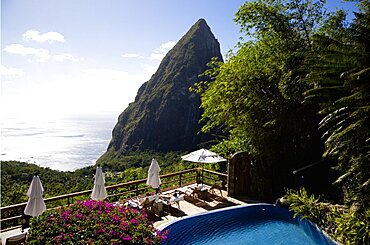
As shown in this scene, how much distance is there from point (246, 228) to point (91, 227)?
17.4 feet

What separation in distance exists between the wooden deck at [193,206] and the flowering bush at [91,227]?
10.9ft

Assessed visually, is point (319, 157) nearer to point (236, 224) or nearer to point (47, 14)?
point (236, 224)

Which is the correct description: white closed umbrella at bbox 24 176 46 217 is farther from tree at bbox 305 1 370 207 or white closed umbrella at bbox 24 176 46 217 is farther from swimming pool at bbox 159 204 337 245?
tree at bbox 305 1 370 207

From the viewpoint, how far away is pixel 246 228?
8250mm

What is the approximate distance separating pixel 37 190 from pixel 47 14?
433 cm

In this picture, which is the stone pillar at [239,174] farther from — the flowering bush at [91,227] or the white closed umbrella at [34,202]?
the white closed umbrella at [34,202]

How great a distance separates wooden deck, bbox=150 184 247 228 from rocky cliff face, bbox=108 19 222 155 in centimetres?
3662

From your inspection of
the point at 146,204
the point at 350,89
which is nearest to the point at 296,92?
the point at 350,89

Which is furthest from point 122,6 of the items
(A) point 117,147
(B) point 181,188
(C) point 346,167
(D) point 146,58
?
(A) point 117,147

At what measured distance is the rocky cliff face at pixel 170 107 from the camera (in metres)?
54.5

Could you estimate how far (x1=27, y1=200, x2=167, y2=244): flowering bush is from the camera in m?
4.13

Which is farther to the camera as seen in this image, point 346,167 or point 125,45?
point 125,45

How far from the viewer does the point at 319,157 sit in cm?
970

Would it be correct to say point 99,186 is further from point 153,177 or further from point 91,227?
point 91,227
